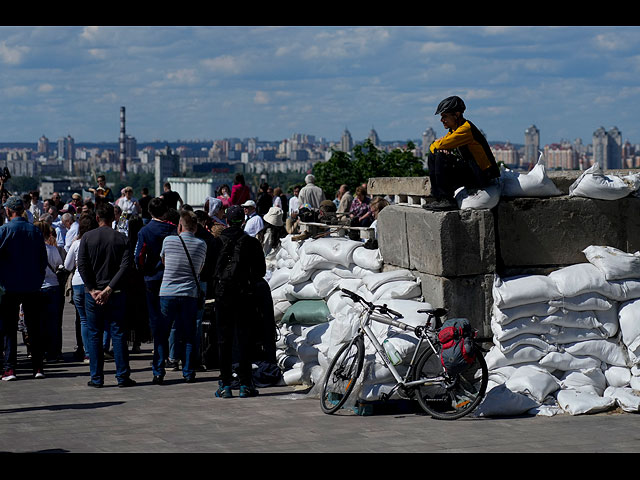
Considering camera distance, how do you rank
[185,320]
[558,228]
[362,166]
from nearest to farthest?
[558,228], [185,320], [362,166]

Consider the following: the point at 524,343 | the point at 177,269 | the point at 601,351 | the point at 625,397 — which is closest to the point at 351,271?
the point at 177,269

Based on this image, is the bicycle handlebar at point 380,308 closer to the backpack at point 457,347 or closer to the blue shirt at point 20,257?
the backpack at point 457,347

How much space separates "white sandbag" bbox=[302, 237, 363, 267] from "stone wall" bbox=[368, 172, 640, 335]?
704 millimetres

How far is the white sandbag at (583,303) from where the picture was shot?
905cm

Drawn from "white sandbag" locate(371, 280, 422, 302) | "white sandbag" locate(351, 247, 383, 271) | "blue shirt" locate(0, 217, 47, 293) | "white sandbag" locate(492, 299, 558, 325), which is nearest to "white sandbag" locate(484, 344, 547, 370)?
"white sandbag" locate(492, 299, 558, 325)

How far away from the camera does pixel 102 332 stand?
10492 mm

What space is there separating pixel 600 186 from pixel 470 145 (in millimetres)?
1352

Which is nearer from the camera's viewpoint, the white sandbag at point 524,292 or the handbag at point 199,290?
the white sandbag at point 524,292

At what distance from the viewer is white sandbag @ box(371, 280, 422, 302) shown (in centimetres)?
955

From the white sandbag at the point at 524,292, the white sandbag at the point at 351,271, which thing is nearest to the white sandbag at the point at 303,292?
the white sandbag at the point at 351,271

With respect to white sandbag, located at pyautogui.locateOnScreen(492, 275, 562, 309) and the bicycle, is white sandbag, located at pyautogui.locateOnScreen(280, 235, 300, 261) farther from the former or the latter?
white sandbag, located at pyautogui.locateOnScreen(492, 275, 562, 309)

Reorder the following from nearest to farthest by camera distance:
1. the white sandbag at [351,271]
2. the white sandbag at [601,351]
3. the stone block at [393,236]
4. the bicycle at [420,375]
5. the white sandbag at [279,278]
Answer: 1. the bicycle at [420,375]
2. the white sandbag at [601,351]
3. the stone block at [393,236]
4. the white sandbag at [351,271]
5. the white sandbag at [279,278]

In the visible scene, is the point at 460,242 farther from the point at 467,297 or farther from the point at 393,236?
the point at 393,236
